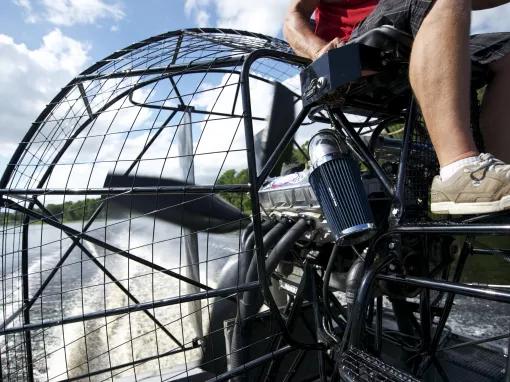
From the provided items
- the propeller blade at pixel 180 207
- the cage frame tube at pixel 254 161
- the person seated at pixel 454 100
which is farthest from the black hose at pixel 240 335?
the person seated at pixel 454 100

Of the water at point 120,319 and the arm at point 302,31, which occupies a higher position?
the arm at point 302,31

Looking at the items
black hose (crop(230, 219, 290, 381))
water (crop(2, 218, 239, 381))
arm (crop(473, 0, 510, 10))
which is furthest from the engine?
water (crop(2, 218, 239, 381))

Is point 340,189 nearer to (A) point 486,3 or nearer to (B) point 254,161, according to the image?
(B) point 254,161

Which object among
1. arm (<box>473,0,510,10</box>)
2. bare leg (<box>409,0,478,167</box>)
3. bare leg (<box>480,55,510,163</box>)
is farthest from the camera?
arm (<box>473,0,510,10</box>)

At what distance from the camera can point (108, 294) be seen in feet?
26.4

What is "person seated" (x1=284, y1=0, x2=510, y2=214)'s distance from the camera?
120 centimetres

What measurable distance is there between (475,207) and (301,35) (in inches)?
44.1

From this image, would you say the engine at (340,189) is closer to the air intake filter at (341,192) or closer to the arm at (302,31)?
the air intake filter at (341,192)

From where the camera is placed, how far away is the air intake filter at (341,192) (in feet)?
5.05

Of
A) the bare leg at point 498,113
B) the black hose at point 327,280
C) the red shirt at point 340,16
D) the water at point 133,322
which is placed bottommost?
the water at point 133,322

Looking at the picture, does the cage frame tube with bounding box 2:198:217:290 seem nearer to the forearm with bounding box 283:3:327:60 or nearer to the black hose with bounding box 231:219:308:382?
the black hose with bounding box 231:219:308:382

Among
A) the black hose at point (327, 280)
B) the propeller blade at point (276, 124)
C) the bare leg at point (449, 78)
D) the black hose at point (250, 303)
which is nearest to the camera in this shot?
the bare leg at point (449, 78)

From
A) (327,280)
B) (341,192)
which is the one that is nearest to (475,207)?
(341,192)

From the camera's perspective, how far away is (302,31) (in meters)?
1.94
